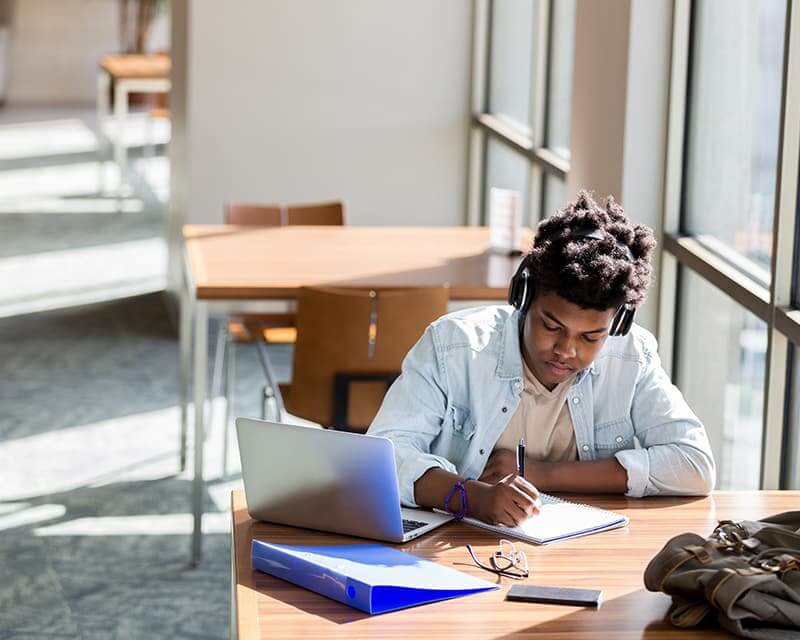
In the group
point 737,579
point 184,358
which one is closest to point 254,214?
point 184,358

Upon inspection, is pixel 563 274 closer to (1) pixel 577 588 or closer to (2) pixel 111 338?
(1) pixel 577 588

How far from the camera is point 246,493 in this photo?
2176 mm

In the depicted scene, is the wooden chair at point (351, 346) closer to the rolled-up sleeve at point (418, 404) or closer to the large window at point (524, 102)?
the rolled-up sleeve at point (418, 404)

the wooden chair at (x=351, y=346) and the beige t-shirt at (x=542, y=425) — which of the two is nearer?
the beige t-shirt at (x=542, y=425)

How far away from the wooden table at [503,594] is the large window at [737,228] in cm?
86

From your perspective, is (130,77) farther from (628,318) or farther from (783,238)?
(628,318)

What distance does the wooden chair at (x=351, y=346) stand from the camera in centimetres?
367

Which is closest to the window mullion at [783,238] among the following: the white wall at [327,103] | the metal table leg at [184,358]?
the metal table leg at [184,358]

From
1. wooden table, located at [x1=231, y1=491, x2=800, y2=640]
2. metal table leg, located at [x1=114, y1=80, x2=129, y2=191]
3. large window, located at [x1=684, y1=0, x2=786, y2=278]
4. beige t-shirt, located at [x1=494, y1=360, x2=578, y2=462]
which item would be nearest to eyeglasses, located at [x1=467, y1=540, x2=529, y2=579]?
wooden table, located at [x1=231, y1=491, x2=800, y2=640]

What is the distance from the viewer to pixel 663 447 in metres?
2.41

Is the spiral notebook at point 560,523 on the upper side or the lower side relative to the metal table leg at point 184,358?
upper

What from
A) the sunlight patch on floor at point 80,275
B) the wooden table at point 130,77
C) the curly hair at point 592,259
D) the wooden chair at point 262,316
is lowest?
the sunlight patch on floor at point 80,275

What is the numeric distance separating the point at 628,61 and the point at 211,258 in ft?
4.51

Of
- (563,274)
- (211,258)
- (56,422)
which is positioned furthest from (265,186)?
(563,274)
